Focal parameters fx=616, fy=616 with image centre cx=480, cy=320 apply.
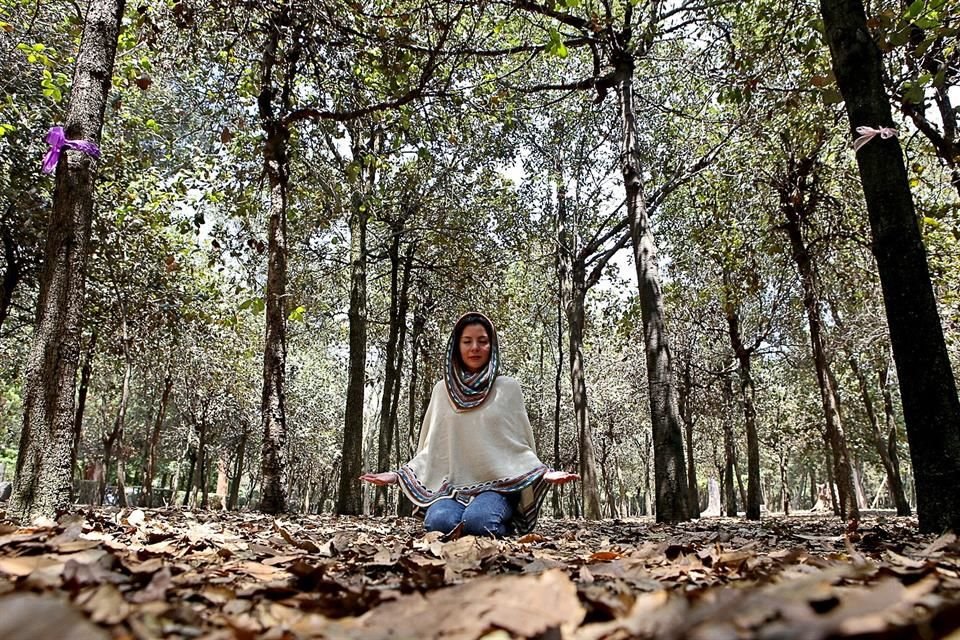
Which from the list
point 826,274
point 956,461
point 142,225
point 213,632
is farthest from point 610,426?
point 213,632

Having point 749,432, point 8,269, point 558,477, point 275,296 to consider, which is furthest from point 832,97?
point 8,269

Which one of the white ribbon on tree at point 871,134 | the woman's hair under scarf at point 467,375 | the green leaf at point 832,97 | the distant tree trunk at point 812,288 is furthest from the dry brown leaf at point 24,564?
the distant tree trunk at point 812,288

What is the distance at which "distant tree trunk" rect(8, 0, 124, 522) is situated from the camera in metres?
3.16

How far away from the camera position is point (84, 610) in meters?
1.18

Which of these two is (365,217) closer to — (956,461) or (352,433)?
(352,433)

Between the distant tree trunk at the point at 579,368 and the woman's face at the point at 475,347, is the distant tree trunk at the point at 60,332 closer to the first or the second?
the woman's face at the point at 475,347

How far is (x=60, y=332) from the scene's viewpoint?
327 centimetres

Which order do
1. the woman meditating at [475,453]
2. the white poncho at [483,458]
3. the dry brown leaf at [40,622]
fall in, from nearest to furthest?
the dry brown leaf at [40,622], the woman meditating at [475,453], the white poncho at [483,458]

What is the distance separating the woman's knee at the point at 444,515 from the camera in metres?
4.24

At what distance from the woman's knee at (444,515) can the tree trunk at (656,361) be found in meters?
3.31

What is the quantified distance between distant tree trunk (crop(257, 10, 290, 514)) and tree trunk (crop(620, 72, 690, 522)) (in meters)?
4.26

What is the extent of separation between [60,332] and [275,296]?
390cm

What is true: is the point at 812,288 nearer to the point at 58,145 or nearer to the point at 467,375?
the point at 467,375

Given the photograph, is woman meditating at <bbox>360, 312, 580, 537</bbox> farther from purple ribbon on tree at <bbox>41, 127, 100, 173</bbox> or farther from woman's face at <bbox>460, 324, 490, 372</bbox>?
purple ribbon on tree at <bbox>41, 127, 100, 173</bbox>
